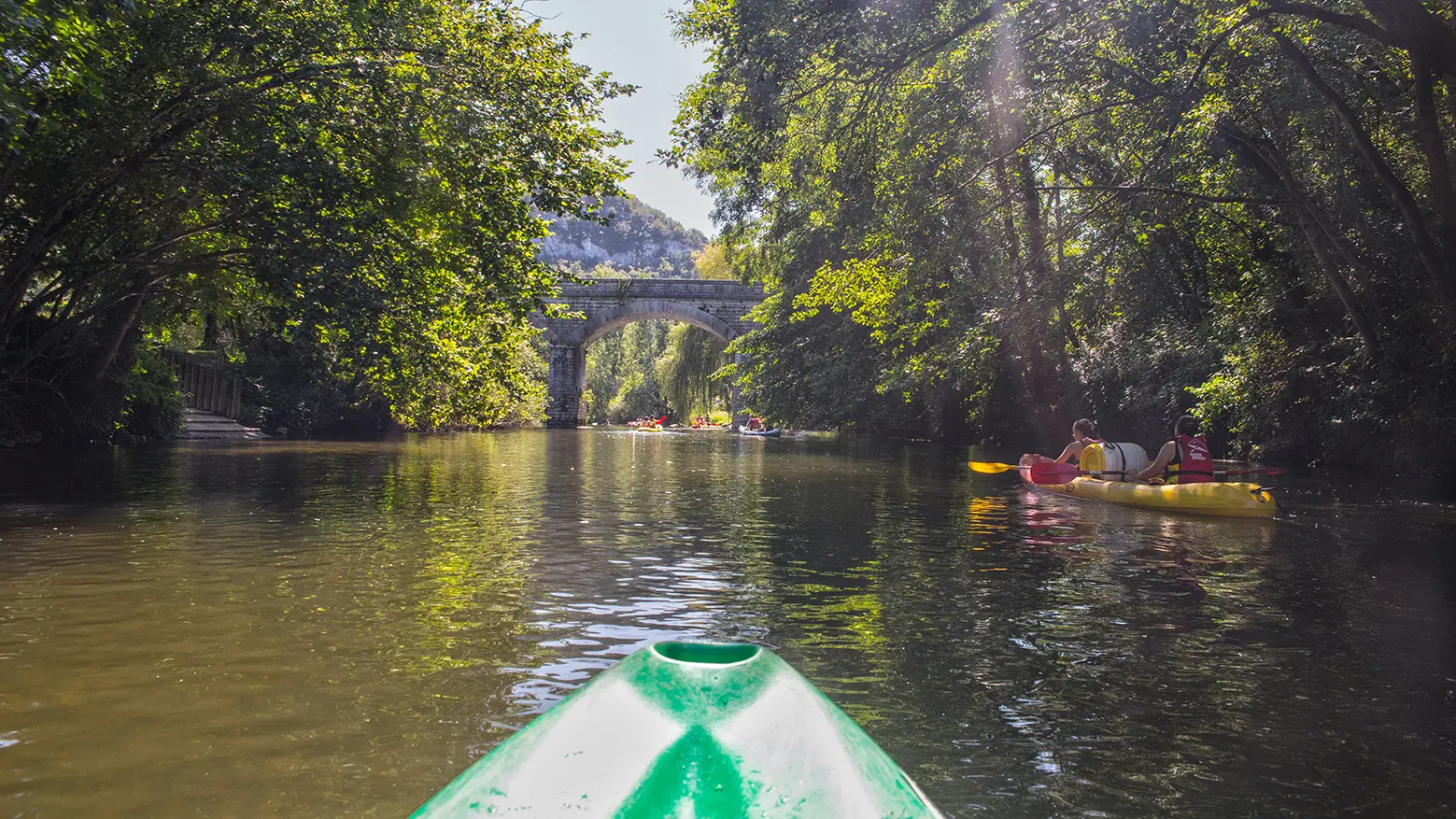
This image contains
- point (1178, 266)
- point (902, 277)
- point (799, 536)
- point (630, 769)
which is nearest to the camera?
point (630, 769)

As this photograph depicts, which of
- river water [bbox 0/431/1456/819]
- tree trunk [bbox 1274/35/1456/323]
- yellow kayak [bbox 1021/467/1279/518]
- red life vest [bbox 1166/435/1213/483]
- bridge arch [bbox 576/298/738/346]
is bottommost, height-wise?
river water [bbox 0/431/1456/819]

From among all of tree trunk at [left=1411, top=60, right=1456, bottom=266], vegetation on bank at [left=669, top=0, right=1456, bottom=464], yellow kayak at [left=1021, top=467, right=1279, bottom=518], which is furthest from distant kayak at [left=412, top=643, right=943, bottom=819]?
tree trunk at [left=1411, top=60, right=1456, bottom=266]

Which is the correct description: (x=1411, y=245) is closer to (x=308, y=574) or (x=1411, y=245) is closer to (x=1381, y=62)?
(x=1381, y=62)

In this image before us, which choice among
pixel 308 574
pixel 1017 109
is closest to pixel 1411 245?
pixel 1017 109

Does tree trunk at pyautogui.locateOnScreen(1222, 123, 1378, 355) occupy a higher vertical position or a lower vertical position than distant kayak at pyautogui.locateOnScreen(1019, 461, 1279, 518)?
higher

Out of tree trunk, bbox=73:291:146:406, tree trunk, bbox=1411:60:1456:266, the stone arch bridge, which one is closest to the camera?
tree trunk, bbox=1411:60:1456:266

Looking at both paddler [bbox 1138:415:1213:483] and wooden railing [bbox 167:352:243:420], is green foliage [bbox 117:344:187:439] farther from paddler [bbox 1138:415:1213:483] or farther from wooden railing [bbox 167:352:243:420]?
paddler [bbox 1138:415:1213:483]

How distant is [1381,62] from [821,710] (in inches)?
523

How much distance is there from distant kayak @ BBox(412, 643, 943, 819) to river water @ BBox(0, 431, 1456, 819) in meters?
1.34

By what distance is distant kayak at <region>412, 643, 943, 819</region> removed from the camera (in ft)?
4.90

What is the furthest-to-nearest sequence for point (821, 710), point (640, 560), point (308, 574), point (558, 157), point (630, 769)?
1. point (558, 157)
2. point (640, 560)
3. point (308, 574)
4. point (821, 710)
5. point (630, 769)

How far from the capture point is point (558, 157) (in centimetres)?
1343

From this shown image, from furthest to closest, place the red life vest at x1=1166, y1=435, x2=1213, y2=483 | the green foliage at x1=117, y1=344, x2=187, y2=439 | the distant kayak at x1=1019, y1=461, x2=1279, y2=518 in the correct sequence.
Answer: the green foliage at x1=117, y1=344, x2=187, y2=439 → the red life vest at x1=1166, y1=435, x2=1213, y2=483 → the distant kayak at x1=1019, y1=461, x2=1279, y2=518

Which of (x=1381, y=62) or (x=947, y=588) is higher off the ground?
(x=1381, y=62)
